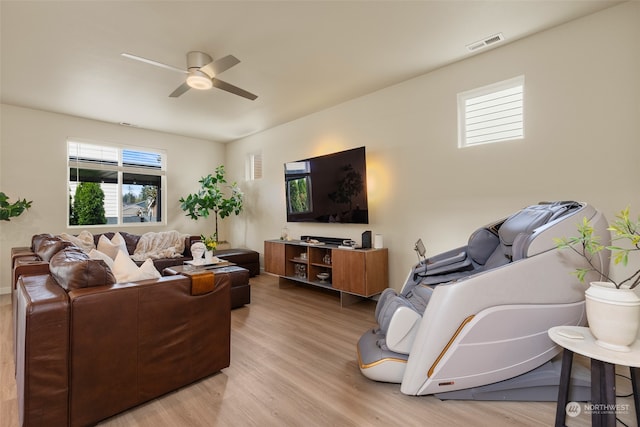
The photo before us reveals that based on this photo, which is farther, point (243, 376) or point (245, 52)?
point (245, 52)

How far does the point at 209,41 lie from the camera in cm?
285

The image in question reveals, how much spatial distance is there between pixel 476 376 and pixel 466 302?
533mm

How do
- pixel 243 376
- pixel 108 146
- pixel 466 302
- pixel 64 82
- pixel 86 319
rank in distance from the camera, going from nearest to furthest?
1. pixel 86 319
2. pixel 466 302
3. pixel 243 376
4. pixel 64 82
5. pixel 108 146

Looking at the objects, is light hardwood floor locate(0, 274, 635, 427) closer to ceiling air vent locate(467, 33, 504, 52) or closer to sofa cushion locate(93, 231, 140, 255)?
sofa cushion locate(93, 231, 140, 255)

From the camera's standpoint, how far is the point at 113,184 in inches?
219

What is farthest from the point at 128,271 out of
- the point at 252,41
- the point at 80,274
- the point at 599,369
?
the point at 599,369

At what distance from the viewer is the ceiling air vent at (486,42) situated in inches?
111

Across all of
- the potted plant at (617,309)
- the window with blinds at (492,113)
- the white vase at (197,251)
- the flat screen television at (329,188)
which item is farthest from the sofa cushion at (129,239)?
the potted plant at (617,309)

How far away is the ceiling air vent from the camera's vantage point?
9.23 ft

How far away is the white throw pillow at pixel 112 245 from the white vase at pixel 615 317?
5.24 meters

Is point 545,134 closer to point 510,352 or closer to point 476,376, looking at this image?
point 510,352

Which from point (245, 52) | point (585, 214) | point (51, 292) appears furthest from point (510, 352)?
point (245, 52)

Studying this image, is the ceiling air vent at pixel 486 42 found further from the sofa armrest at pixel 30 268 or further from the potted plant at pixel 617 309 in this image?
the sofa armrest at pixel 30 268

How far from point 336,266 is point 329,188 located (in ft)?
3.96
